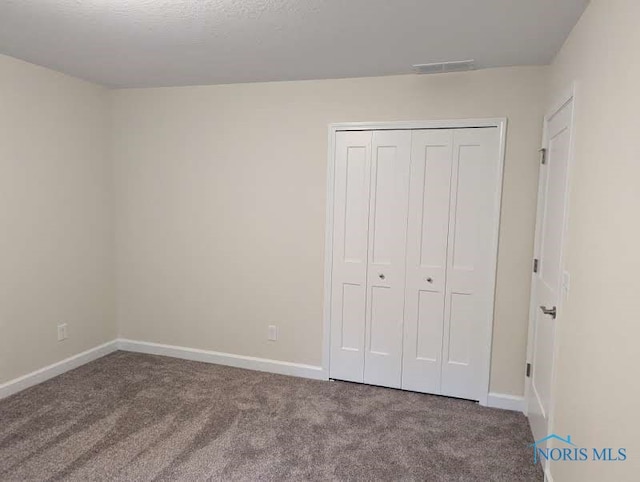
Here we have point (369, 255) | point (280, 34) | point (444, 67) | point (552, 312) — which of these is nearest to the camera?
point (552, 312)

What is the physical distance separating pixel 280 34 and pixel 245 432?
2.40 meters

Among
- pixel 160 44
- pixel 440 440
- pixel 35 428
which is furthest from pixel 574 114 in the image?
pixel 35 428

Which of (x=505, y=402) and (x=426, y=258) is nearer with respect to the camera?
(x=505, y=402)

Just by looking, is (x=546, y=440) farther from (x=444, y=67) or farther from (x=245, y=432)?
(x=444, y=67)

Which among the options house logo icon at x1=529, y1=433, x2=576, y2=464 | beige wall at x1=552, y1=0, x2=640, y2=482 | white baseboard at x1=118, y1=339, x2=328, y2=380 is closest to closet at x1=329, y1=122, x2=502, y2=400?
white baseboard at x1=118, y1=339, x2=328, y2=380

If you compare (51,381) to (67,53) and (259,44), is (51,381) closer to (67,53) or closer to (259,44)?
(67,53)

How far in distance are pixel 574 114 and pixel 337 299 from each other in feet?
6.70

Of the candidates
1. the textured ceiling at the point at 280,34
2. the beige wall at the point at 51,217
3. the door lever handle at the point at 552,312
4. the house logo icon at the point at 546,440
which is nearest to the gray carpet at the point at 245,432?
the house logo icon at the point at 546,440

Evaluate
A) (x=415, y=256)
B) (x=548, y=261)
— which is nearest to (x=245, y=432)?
(x=415, y=256)

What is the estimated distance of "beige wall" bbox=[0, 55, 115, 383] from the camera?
9.54 feet

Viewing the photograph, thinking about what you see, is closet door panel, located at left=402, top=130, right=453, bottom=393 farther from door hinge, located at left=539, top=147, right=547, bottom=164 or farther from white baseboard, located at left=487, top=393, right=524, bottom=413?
door hinge, located at left=539, top=147, right=547, bottom=164

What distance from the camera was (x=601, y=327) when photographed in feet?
4.90

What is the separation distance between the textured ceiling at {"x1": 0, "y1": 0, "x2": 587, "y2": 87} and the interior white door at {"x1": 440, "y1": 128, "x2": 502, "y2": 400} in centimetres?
63

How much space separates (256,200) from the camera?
3.42 metres
